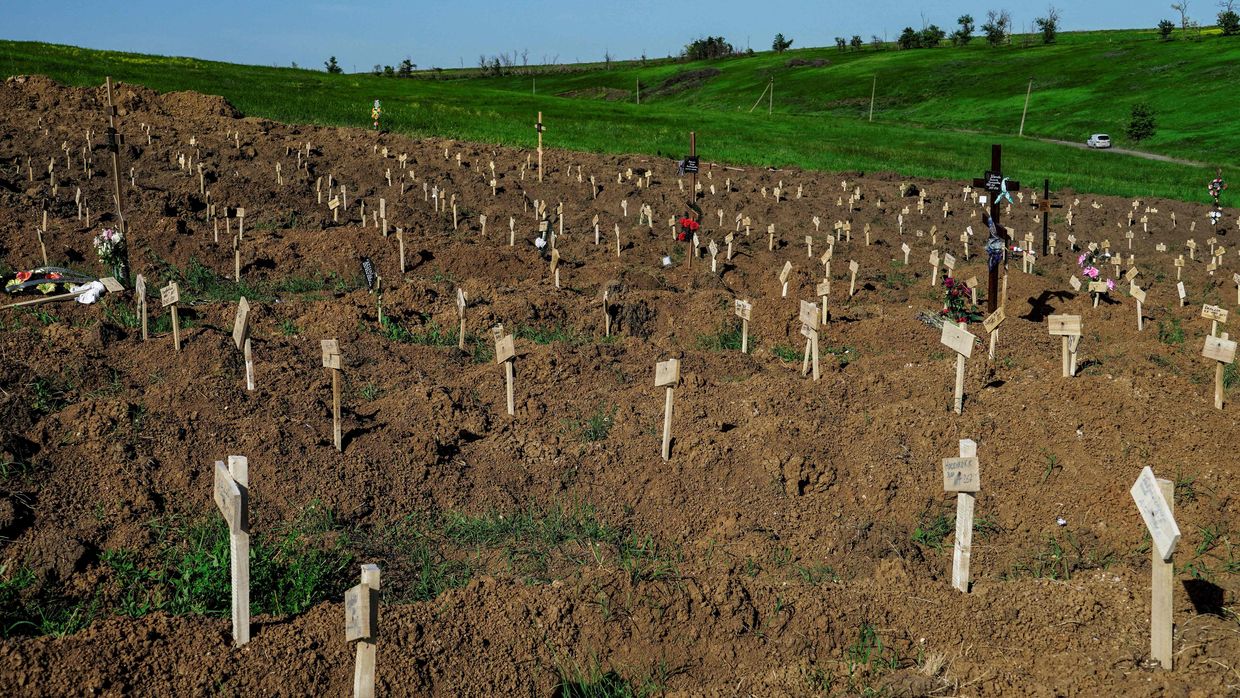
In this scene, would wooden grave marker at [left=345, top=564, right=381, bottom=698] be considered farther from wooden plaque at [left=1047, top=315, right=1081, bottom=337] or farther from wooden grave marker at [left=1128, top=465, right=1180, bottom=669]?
wooden plaque at [left=1047, top=315, right=1081, bottom=337]

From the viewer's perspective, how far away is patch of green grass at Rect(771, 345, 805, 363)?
11.5 metres

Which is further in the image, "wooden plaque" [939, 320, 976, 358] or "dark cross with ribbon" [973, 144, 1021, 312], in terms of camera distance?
"dark cross with ribbon" [973, 144, 1021, 312]

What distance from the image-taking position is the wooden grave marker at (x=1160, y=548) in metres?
4.67

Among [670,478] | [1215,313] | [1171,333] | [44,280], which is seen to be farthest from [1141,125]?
[670,478]

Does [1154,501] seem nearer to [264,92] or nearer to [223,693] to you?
[223,693]

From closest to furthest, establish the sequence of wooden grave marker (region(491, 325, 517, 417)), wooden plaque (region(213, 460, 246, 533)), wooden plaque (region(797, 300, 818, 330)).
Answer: wooden plaque (region(213, 460, 246, 533)) → wooden grave marker (region(491, 325, 517, 417)) → wooden plaque (region(797, 300, 818, 330))

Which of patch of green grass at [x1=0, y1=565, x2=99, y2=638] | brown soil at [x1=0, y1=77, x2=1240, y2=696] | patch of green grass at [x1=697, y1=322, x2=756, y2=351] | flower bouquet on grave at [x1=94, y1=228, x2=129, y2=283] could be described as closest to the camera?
brown soil at [x1=0, y1=77, x2=1240, y2=696]

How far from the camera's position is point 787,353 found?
11.7 metres

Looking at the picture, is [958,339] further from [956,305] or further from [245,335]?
[245,335]

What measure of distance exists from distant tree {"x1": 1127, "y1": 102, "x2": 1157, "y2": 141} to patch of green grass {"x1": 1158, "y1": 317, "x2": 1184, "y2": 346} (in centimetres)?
4494

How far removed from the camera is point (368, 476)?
295 inches

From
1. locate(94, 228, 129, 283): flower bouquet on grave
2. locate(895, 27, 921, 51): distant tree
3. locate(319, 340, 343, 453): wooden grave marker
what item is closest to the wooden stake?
locate(319, 340, 343, 453): wooden grave marker

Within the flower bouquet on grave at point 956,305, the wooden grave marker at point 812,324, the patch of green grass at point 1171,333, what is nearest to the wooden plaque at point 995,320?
the wooden grave marker at point 812,324

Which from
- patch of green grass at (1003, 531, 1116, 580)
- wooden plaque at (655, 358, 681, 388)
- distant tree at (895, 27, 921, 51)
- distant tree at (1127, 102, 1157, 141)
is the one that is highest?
distant tree at (895, 27, 921, 51)
